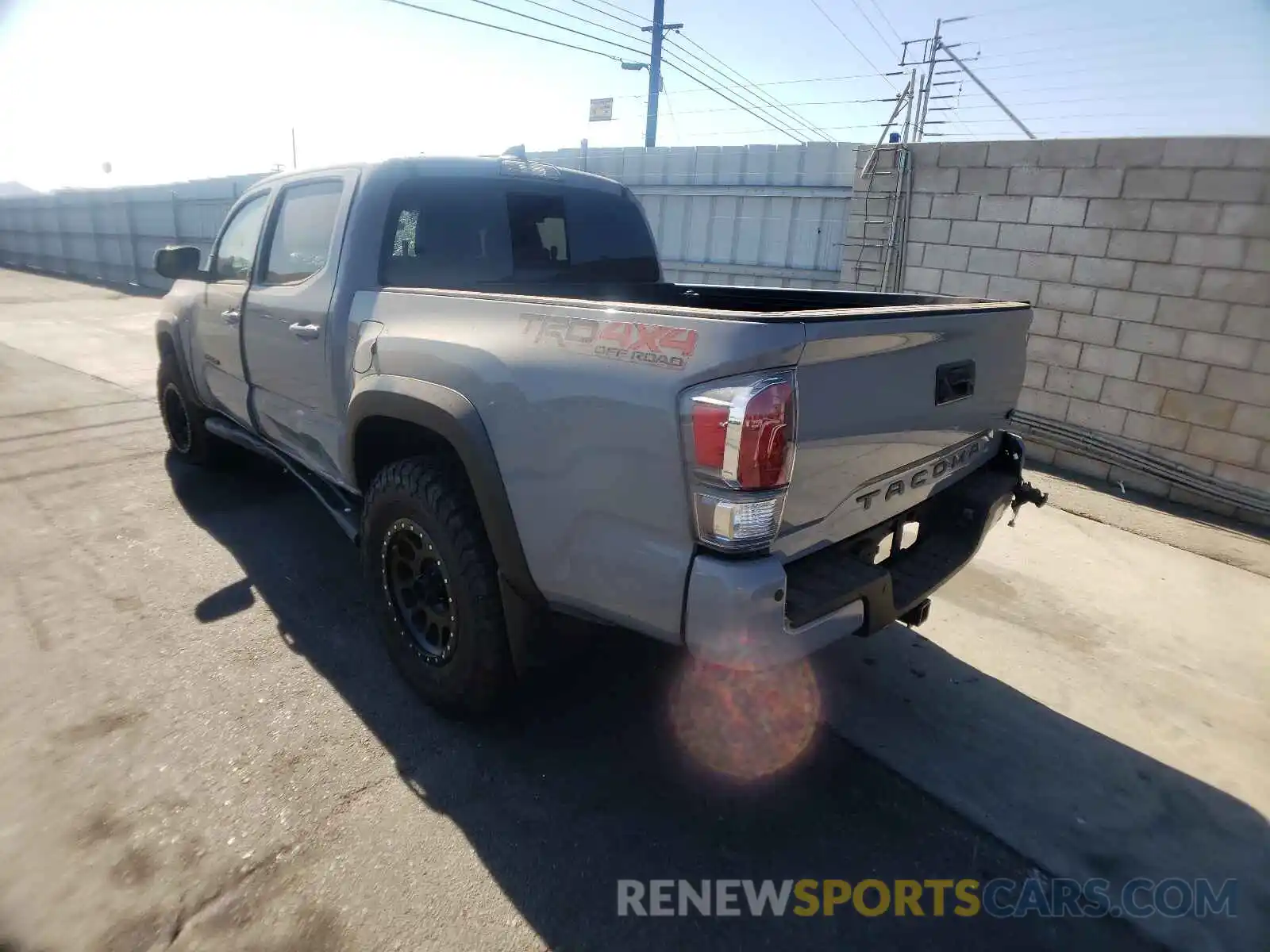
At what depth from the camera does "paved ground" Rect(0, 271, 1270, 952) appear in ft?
6.52

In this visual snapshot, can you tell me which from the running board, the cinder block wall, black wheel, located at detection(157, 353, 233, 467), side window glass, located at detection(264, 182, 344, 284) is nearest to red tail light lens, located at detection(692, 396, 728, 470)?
the running board

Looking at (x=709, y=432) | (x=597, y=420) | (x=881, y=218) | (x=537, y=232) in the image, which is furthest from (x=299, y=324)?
(x=881, y=218)

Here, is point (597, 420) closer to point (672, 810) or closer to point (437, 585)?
point (437, 585)

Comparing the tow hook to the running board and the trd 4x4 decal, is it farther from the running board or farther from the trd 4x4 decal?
the running board

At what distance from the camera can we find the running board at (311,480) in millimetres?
3371

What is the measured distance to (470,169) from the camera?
10.9 ft

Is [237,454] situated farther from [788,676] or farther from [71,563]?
[788,676]

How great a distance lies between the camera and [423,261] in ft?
10.3

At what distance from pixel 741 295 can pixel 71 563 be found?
3992mm

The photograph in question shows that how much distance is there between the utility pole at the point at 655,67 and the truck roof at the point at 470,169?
21.7 meters

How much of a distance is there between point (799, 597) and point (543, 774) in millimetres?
1204

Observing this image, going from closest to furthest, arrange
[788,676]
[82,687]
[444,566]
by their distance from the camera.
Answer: [444,566], [82,687], [788,676]

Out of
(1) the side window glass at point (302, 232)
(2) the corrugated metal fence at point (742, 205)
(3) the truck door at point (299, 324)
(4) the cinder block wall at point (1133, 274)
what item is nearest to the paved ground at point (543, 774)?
(3) the truck door at point (299, 324)

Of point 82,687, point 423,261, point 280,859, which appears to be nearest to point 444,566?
point 280,859
